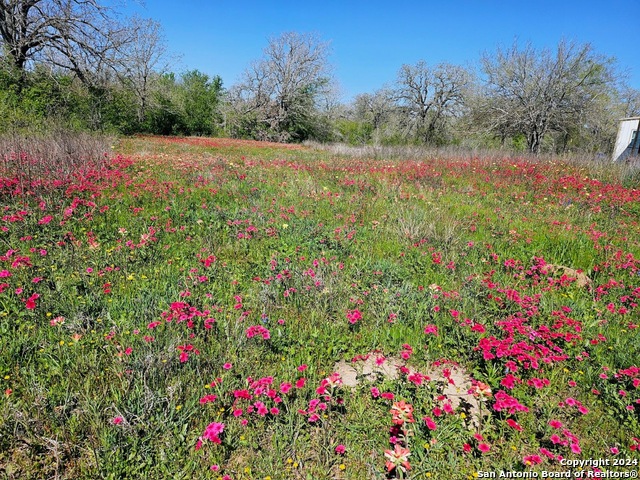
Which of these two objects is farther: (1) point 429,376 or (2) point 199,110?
(2) point 199,110

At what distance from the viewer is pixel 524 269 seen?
475cm

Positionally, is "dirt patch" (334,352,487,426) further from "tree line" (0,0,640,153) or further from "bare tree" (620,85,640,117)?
"bare tree" (620,85,640,117)

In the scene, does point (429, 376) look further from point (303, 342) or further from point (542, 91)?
point (542, 91)

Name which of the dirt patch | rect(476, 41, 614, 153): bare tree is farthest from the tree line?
the dirt patch

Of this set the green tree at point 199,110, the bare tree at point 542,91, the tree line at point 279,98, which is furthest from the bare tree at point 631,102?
the green tree at point 199,110

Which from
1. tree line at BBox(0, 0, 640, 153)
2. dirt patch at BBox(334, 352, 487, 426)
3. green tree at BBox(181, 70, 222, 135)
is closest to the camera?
dirt patch at BBox(334, 352, 487, 426)

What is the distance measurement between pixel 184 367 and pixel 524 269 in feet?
14.4

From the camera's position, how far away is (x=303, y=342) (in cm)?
310

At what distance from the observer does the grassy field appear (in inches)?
82.4

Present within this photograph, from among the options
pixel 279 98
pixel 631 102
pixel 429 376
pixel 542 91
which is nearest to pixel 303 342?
pixel 429 376

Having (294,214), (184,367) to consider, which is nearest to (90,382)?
(184,367)

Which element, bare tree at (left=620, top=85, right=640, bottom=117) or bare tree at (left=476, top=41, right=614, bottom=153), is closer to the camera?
bare tree at (left=476, top=41, right=614, bottom=153)

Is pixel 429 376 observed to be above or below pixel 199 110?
below

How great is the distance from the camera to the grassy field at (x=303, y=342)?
6.87 ft
